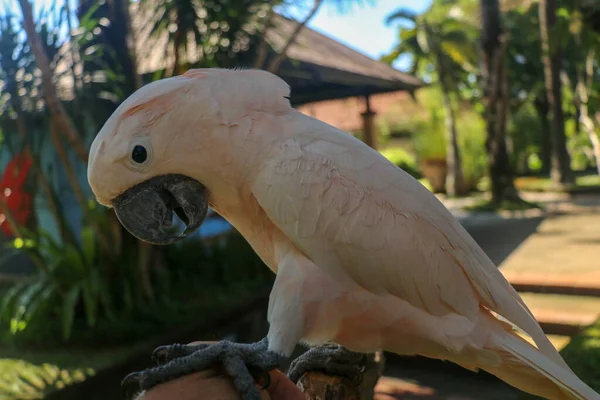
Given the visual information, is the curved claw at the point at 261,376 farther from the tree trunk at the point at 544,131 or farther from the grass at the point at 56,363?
the tree trunk at the point at 544,131

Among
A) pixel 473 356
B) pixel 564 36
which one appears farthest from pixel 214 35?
pixel 564 36

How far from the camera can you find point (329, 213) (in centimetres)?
130

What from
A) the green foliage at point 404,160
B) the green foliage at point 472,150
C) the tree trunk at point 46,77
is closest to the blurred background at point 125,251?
the tree trunk at point 46,77

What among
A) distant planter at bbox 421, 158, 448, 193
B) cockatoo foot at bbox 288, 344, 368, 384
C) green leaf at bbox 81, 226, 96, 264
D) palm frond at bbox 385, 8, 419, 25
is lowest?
distant planter at bbox 421, 158, 448, 193

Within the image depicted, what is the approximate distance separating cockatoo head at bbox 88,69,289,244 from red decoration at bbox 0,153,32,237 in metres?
2.93

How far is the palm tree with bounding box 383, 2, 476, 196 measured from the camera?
37.9ft

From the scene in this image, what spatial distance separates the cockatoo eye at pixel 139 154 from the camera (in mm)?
1235

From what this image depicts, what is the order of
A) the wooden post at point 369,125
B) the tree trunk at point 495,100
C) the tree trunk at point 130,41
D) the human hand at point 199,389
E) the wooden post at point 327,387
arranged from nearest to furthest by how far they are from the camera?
the human hand at point 199,389 < the wooden post at point 327,387 < the tree trunk at point 130,41 < the wooden post at point 369,125 < the tree trunk at point 495,100

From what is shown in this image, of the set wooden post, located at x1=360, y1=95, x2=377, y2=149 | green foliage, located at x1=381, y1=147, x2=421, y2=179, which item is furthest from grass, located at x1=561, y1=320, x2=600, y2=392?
green foliage, located at x1=381, y1=147, x2=421, y2=179

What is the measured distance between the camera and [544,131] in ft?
55.9

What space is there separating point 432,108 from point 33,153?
13.2m

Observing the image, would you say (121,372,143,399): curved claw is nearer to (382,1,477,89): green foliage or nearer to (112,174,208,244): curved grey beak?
(112,174,208,244): curved grey beak

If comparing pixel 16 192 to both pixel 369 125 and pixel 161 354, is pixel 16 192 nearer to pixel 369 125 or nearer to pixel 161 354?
pixel 161 354

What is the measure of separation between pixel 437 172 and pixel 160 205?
530 inches
